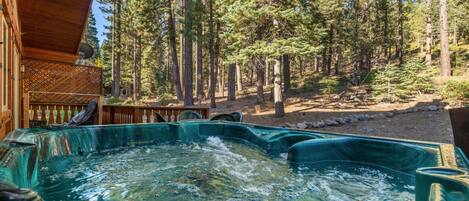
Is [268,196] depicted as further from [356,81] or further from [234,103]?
[356,81]

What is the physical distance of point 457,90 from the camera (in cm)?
1164

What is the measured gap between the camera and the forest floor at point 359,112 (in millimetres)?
8211

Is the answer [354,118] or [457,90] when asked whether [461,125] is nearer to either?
[354,118]

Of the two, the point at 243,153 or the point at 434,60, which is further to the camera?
the point at 434,60

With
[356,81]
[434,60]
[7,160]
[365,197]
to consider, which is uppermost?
[434,60]

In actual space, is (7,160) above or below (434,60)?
below

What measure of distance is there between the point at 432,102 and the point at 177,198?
12.2 m

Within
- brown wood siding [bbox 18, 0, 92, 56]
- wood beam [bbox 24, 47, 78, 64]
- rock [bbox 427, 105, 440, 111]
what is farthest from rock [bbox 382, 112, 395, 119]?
wood beam [bbox 24, 47, 78, 64]

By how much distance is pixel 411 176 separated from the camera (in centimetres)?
385

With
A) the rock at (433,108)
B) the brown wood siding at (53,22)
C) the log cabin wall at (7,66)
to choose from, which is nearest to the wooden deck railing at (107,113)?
the log cabin wall at (7,66)

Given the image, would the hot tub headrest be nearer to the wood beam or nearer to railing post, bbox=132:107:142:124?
railing post, bbox=132:107:142:124

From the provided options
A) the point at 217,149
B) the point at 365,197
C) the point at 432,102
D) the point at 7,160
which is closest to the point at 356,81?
the point at 432,102

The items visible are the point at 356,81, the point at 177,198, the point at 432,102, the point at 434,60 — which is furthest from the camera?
the point at 434,60

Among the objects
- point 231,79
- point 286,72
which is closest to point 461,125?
point 286,72
